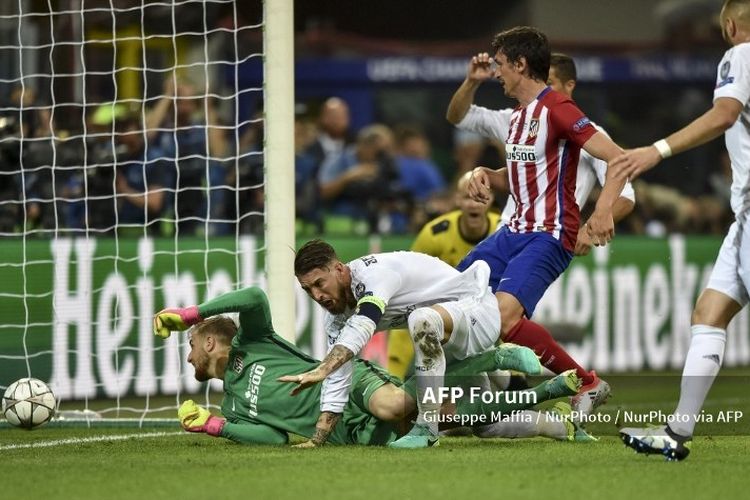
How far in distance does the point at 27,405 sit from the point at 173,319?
5.68 ft

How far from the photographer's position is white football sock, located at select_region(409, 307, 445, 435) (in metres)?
6.57

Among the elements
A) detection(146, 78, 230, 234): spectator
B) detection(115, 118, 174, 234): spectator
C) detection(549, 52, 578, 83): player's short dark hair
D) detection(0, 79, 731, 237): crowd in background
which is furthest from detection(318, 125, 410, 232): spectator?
detection(549, 52, 578, 83): player's short dark hair

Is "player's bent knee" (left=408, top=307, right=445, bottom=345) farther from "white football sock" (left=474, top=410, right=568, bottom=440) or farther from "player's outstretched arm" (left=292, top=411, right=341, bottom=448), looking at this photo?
"white football sock" (left=474, top=410, right=568, bottom=440)

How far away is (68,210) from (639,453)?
19.7 ft

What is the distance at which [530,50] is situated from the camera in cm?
738

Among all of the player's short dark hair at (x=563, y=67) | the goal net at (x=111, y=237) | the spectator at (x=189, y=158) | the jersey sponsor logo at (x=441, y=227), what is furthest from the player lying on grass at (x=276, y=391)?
the spectator at (x=189, y=158)

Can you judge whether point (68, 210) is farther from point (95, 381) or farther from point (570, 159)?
point (570, 159)

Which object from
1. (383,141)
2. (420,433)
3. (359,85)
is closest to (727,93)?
(420,433)

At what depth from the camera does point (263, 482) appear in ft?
17.7

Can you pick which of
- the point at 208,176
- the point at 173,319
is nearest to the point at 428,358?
the point at 173,319

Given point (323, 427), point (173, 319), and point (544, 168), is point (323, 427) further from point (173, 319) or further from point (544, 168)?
point (544, 168)

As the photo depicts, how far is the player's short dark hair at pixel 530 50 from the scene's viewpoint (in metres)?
7.37

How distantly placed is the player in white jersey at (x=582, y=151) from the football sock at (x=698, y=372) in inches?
43.3

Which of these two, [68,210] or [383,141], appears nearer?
[68,210]
